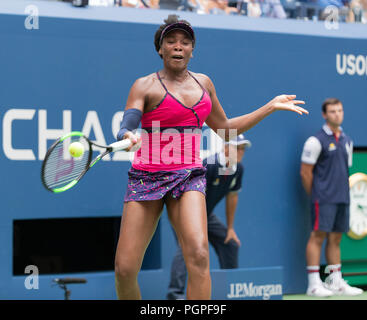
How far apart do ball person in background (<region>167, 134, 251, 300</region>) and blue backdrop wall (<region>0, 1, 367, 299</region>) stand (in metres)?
0.41

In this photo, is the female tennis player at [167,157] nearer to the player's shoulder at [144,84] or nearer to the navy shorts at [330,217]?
the player's shoulder at [144,84]

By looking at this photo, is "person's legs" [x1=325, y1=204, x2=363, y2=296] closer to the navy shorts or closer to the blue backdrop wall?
the navy shorts

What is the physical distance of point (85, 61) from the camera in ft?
23.7

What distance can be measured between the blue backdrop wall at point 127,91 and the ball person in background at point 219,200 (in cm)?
41

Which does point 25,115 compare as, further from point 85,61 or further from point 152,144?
point 152,144

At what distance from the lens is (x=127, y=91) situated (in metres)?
7.43

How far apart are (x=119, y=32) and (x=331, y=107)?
2.27 meters

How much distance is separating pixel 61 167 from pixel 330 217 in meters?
3.90

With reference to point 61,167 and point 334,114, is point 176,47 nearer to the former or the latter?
point 61,167

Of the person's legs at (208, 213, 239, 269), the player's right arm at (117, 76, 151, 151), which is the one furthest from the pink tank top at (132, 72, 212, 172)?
the person's legs at (208, 213, 239, 269)

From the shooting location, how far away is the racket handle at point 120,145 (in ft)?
14.1

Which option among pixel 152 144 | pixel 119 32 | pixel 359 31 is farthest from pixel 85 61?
pixel 359 31

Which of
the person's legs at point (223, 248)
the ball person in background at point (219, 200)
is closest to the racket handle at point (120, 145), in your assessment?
the ball person in background at point (219, 200)
